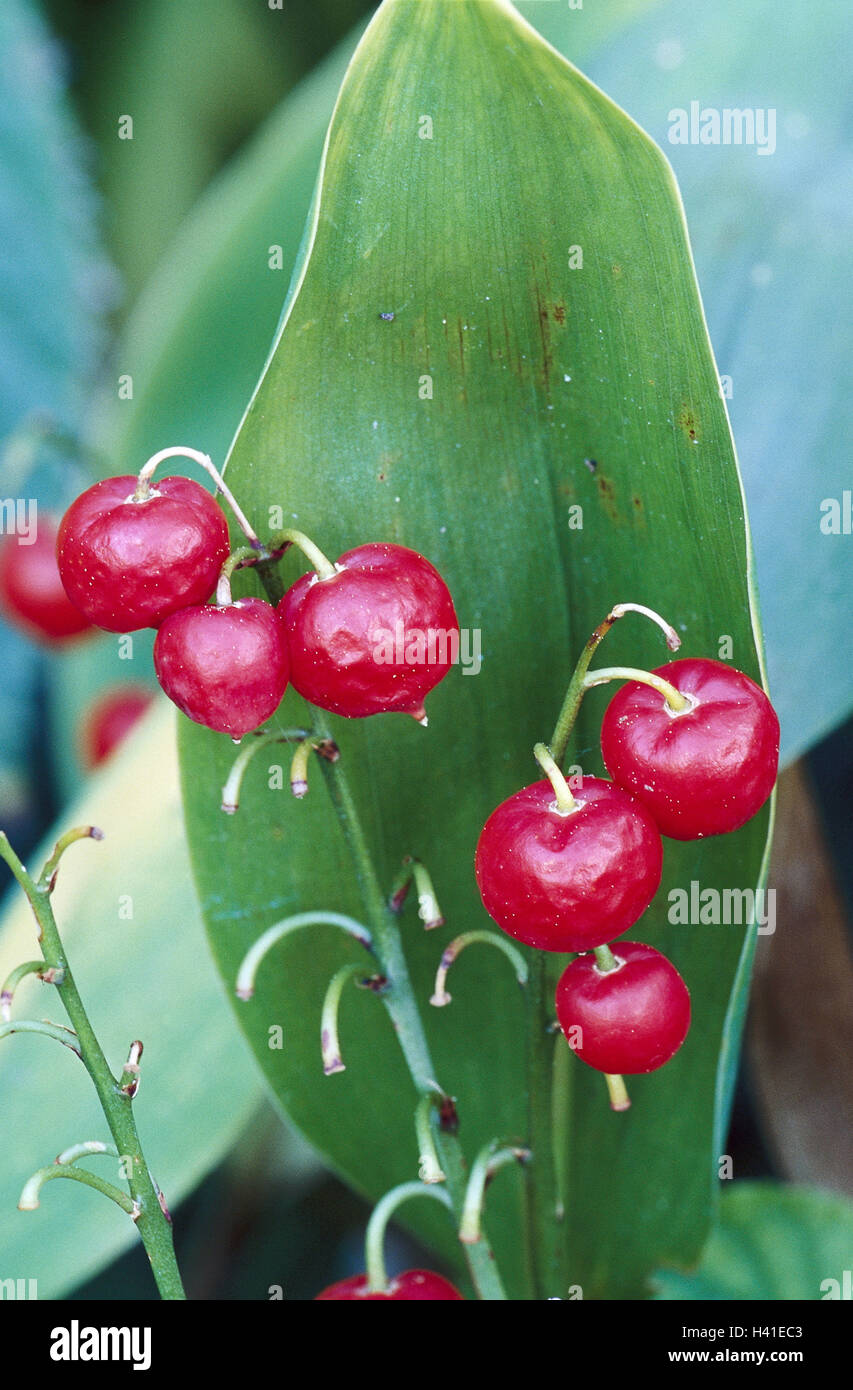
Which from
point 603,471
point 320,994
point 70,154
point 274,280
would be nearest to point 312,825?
point 320,994

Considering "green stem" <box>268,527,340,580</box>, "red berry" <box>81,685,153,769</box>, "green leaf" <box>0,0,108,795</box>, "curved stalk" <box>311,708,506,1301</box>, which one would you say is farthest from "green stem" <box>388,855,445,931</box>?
"green leaf" <box>0,0,108,795</box>

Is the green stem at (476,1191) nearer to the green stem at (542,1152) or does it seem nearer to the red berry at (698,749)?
the green stem at (542,1152)

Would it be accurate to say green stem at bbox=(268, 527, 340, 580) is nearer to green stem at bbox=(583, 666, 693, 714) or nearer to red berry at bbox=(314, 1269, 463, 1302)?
green stem at bbox=(583, 666, 693, 714)

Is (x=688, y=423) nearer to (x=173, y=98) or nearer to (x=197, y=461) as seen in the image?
(x=197, y=461)

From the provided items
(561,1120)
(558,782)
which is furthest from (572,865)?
(561,1120)
